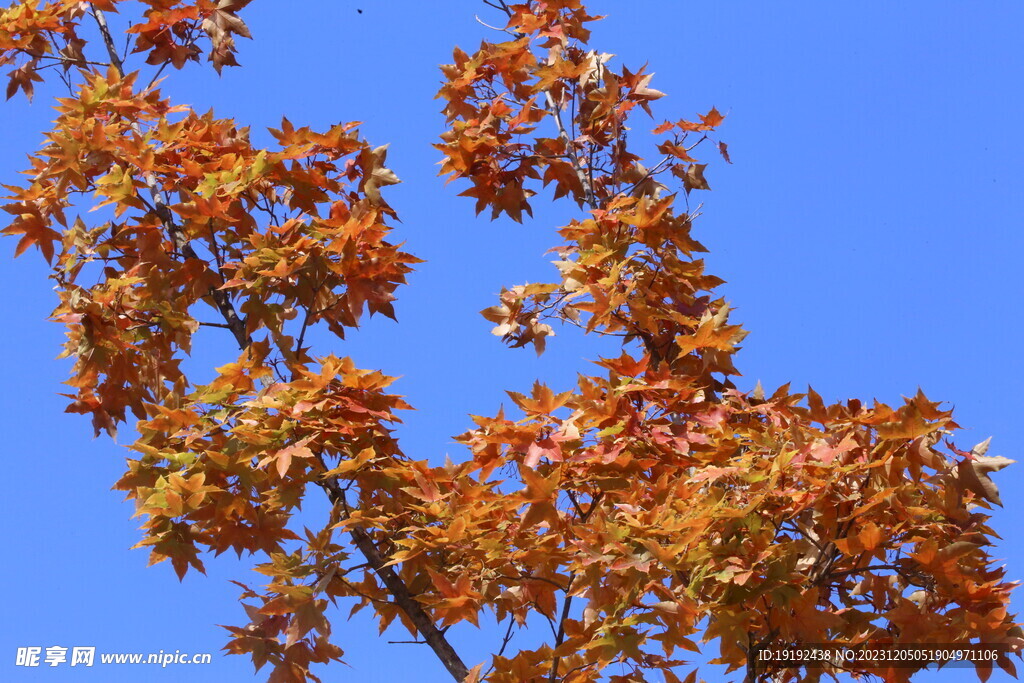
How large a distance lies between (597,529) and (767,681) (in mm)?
1185

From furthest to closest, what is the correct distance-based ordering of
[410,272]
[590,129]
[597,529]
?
1. [590,129]
2. [410,272]
3. [597,529]

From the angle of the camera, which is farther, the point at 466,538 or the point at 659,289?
the point at 659,289

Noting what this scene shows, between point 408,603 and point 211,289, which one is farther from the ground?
point 211,289

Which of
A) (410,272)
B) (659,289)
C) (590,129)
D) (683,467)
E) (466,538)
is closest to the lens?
(466,538)

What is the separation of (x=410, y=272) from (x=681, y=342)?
108 cm

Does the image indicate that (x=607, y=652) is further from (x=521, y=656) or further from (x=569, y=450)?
(x=569, y=450)

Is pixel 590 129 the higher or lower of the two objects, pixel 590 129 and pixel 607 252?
the higher

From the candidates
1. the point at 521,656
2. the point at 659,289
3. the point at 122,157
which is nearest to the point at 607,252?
the point at 659,289

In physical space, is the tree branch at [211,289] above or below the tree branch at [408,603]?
above

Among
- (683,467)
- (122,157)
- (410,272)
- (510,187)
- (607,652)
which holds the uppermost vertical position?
(510,187)

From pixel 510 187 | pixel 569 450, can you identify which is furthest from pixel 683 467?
pixel 510 187

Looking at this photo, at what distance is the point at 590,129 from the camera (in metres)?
4.88

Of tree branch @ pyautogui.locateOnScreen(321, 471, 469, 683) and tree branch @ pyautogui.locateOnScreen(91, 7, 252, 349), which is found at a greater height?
tree branch @ pyautogui.locateOnScreen(91, 7, 252, 349)

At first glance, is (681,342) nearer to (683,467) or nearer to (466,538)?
(683,467)
